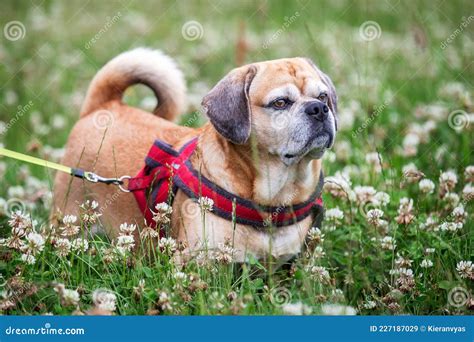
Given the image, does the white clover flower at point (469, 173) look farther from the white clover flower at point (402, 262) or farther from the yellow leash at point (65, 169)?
the yellow leash at point (65, 169)

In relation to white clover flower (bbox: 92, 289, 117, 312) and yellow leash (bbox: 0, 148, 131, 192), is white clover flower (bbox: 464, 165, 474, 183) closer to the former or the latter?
yellow leash (bbox: 0, 148, 131, 192)

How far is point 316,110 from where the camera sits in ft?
10.8

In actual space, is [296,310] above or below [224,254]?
below

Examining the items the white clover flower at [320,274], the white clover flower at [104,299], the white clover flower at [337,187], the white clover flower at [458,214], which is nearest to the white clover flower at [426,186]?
the white clover flower at [458,214]

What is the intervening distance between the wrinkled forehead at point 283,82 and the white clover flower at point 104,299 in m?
1.16

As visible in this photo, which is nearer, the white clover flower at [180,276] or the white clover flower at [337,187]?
the white clover flower at [180,276]

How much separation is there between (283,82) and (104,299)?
4.33 feet

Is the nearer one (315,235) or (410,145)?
(315,235)

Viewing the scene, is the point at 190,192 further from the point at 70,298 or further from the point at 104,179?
the point at 70,298

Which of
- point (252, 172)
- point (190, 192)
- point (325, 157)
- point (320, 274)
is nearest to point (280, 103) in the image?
point (252, 172)

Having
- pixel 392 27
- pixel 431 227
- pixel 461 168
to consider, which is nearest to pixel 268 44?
pixel 392 27

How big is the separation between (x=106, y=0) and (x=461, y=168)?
207 inches

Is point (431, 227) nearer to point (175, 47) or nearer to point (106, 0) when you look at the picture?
point (175, 47)

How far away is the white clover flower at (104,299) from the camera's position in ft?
9.29
